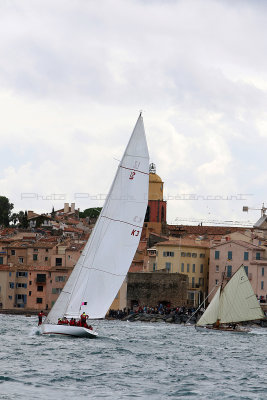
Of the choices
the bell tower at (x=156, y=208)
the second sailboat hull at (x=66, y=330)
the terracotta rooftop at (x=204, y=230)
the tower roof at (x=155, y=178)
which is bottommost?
the second sailboat hull at (x=66, y=330)

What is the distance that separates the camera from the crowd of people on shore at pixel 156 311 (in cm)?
9397

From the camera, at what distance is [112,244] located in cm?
4697

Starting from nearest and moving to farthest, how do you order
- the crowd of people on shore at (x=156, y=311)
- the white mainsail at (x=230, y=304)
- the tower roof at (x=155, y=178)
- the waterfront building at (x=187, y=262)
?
1. the white mainsail at (x=230, y=304)
2. the crowd of people on shore at (x=156, y=311)
3. the waterfront building at (x=187, y=262)
4. the tower roof at (x=155, y=178)

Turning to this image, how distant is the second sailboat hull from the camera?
47.7m

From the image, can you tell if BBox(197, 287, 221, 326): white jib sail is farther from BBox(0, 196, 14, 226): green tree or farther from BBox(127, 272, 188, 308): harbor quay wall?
BBox(0, 196, 14, 226): green tree

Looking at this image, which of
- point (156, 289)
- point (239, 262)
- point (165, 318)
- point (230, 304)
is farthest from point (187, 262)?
point (230, 304)

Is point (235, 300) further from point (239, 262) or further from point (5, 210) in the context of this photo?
point (5, 210)

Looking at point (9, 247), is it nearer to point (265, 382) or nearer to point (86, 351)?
point (86, 351)

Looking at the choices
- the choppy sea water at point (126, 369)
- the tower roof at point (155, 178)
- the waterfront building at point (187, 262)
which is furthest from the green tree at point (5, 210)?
the choppy sea water at point (126, 369)

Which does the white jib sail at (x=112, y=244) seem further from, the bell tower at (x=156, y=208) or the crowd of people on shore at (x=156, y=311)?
the bell tower at (x=156, y=208)

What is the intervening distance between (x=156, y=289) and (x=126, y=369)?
59.5 metres

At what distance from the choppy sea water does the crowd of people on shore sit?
37982 mm

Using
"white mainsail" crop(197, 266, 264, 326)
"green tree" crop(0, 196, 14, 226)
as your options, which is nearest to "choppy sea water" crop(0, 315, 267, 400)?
"white mainsail" crop(197, 266, 264, 326)

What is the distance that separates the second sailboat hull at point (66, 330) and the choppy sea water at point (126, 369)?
294mm
